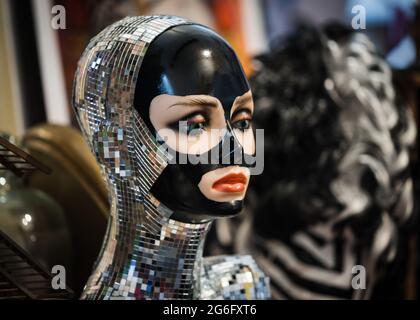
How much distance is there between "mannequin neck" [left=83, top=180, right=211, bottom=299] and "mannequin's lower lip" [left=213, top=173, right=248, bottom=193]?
68mm

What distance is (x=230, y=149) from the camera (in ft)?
2.70

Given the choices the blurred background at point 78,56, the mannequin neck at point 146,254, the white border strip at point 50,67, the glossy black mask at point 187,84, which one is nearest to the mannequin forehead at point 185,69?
the glossy black mask at point 187,84

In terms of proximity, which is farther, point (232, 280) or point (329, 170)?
point (329, 170)

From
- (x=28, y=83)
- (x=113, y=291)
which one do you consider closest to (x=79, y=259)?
(x=113, y=291)

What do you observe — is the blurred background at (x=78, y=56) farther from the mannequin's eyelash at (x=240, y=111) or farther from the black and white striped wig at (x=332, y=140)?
the mannequin's eyelash at (x=240, y=111)

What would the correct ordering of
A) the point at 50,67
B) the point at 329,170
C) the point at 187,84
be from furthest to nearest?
the point at 50,67
the point at 329,170
the point at 187,84

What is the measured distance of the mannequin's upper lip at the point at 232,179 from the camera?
82 centimetres

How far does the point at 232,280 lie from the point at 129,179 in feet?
0.71

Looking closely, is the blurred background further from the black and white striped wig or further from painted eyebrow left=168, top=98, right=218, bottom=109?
painted eyebrow left=168, top=98, right=218, bottom=109

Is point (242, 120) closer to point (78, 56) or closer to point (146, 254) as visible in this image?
point (146, 254)

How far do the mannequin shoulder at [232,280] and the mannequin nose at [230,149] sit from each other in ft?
0.63

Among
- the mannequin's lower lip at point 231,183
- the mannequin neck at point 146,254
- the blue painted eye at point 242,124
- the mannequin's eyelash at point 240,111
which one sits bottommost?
the mannequin neck at point 146,254

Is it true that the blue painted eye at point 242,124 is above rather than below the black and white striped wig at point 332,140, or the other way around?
above

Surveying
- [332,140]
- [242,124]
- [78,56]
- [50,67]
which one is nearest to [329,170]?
[332,140]
